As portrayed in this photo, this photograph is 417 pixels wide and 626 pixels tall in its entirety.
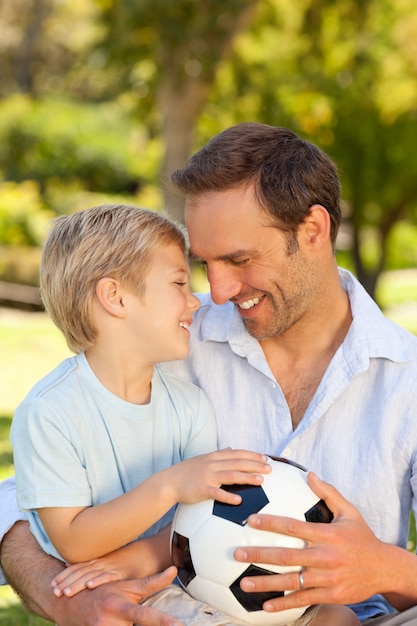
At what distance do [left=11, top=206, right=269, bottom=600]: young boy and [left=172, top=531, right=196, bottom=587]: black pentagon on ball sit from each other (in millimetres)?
94

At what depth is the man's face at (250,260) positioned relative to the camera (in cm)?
313

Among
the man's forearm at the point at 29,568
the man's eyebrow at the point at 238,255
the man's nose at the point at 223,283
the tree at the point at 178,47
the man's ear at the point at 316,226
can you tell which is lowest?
the man's forearm at the point at 29,568

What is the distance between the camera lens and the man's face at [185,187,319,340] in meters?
3.13

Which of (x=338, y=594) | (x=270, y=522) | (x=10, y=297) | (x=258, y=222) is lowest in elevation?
(x=10, y=297)

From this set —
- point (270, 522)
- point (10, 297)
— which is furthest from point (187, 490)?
point (10, 297)

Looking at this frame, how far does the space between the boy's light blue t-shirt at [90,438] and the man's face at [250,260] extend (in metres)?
0.39

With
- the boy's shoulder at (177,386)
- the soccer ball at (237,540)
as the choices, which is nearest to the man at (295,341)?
the boy's shoulder at (177,386)

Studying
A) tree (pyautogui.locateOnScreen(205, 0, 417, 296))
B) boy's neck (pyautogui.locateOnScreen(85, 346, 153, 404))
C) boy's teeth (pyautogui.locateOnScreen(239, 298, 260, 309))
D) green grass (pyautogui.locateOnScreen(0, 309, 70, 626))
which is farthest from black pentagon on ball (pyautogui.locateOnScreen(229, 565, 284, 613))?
tree (pyautogui.locateOnScreen(205, 0, 417, 296))

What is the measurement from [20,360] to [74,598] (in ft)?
27.7

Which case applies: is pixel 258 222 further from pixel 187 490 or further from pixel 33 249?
pixel 33 249

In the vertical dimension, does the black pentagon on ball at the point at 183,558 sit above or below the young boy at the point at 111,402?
below

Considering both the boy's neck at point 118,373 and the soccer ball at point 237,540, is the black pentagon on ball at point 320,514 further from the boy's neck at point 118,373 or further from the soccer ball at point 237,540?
the boy's neck at point 118,373

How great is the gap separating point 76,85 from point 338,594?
37.2 meters

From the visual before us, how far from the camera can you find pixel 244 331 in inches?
130
